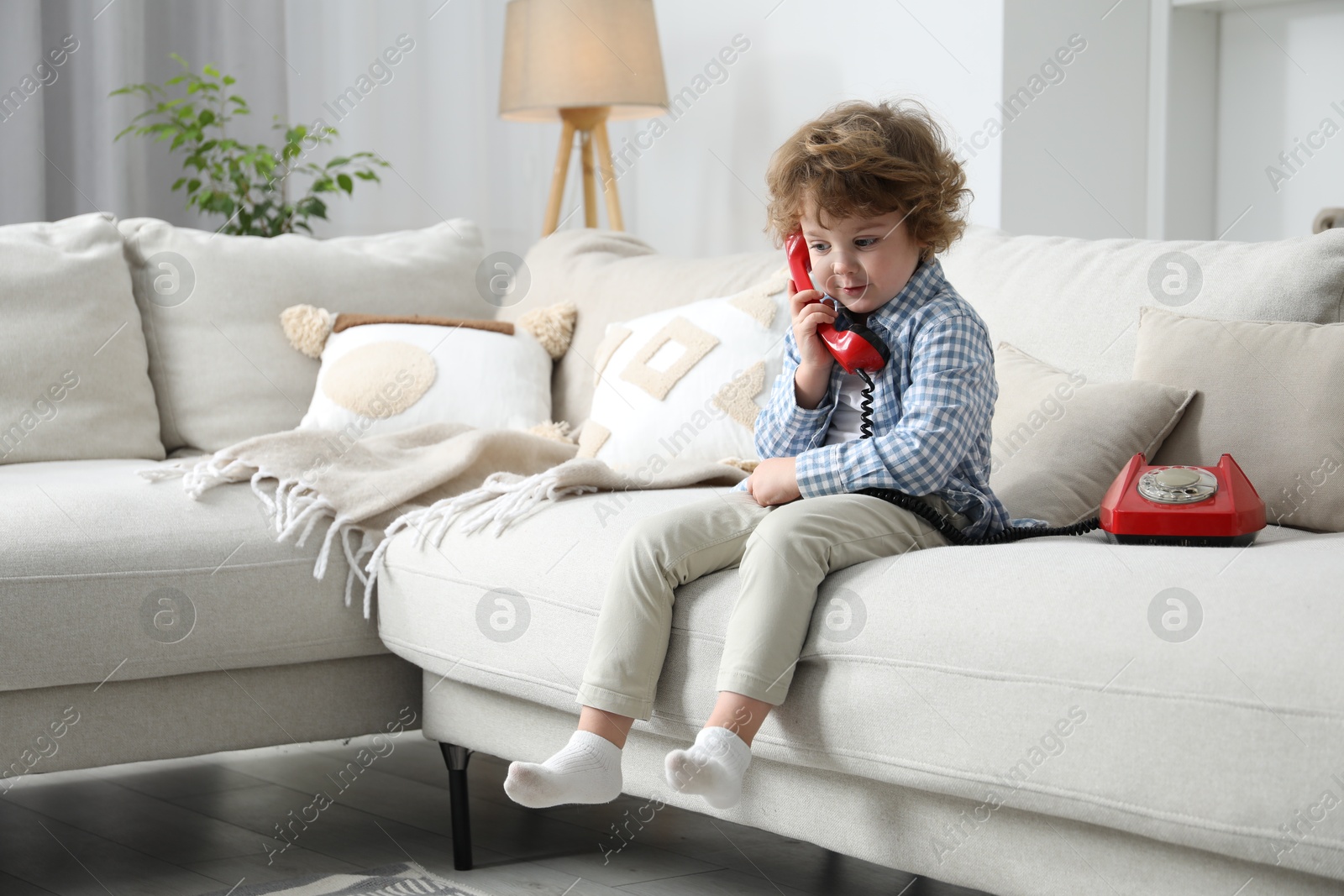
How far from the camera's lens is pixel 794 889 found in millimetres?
1618

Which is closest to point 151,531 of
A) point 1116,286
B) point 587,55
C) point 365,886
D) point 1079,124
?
point 365,886

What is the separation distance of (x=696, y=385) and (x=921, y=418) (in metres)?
0.62

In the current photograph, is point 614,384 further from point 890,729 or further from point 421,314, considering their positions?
point 890,729

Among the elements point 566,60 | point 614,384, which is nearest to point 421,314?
point 614,384

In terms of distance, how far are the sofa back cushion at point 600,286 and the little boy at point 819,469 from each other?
0.66 m

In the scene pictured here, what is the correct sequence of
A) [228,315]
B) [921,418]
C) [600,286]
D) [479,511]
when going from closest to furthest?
[921,418]
[479,511]
[228,315]
[600,286]

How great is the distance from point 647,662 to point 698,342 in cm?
80

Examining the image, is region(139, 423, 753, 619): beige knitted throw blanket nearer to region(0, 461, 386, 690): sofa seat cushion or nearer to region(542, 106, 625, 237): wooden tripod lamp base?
region(0, 461, 386, 690): sofa seat cushion

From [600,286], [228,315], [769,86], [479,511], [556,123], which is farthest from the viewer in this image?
[556,123]

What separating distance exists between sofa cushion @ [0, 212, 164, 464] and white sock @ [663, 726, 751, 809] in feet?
4.51

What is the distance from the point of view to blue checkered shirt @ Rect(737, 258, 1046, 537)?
1.41m

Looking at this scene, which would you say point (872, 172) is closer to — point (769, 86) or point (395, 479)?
point (395, 479)

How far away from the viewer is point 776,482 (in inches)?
58.3

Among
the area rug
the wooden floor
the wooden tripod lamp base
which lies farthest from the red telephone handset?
the wooden tripod lamp base
